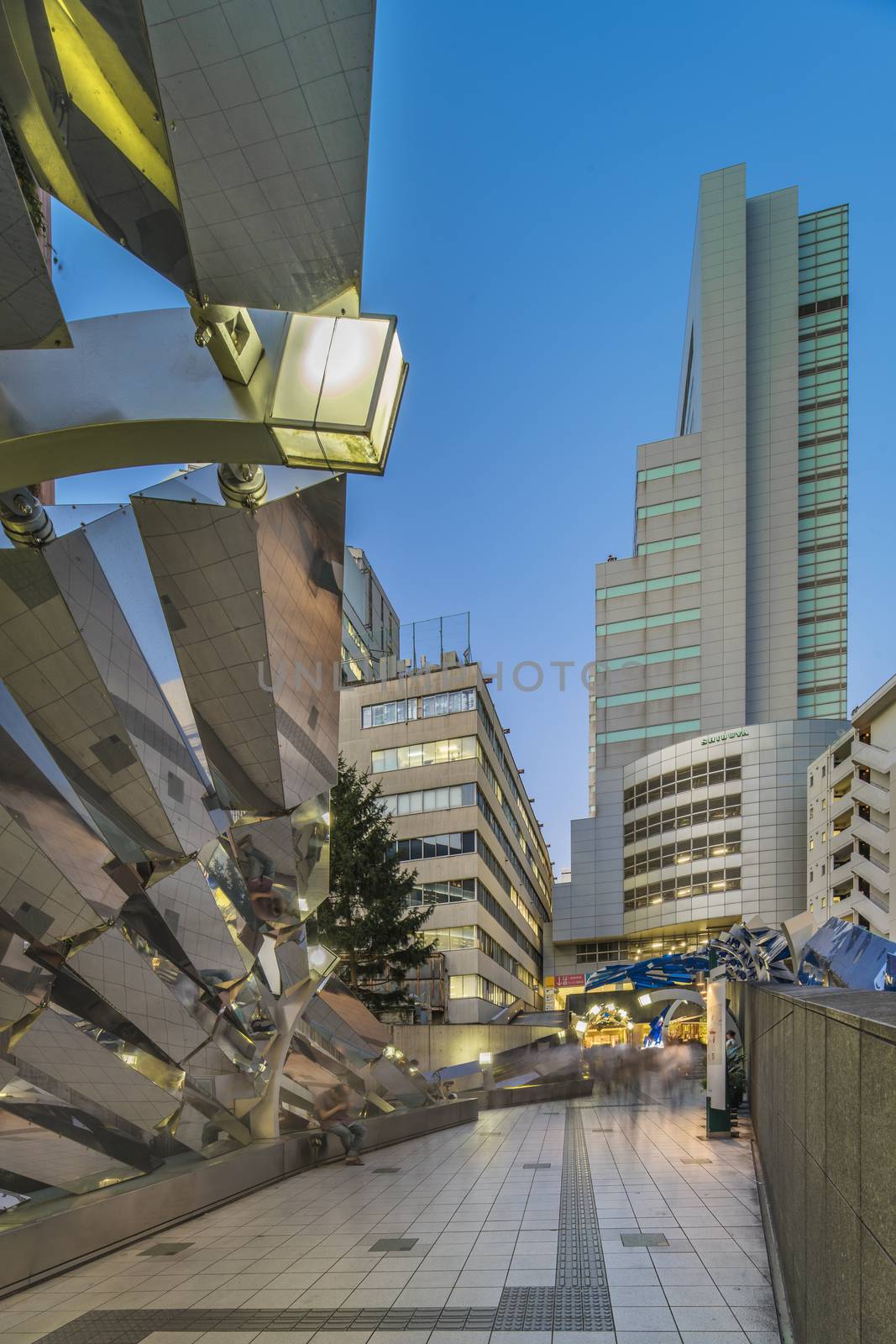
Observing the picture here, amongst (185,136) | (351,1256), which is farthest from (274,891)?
(185,136)

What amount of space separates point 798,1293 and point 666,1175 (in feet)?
26.4

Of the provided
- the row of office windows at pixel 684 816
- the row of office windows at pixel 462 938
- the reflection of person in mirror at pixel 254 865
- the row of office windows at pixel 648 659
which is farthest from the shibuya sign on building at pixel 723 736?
the reflection of person in mirror at pixel 254 865

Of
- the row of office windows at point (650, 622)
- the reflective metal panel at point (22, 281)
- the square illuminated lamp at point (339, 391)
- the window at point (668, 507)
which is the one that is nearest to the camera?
the reflective metal panel at point (22, 281)

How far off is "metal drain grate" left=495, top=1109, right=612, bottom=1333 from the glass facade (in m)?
76.1

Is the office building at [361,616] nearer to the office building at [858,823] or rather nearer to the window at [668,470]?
the window at [668,470]

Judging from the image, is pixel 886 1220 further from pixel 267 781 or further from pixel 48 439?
pixel 267 781

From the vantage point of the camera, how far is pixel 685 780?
69250mm

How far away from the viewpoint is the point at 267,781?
9.19 metres

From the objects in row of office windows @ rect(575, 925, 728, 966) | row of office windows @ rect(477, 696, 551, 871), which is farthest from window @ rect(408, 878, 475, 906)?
row of office windows @ rect(575, 925, 728, 966)

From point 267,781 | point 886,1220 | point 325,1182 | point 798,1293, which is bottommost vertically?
point 325,1182

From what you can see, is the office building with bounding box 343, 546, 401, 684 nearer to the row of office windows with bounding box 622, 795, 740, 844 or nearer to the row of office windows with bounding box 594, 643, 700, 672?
the row of office windows with bounding box 594, 643, 700, 672

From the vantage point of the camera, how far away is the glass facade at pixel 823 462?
8019 cm

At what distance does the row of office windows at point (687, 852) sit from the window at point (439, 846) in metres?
25.2

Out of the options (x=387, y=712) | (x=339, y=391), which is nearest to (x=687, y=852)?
(x=387, y=712)
